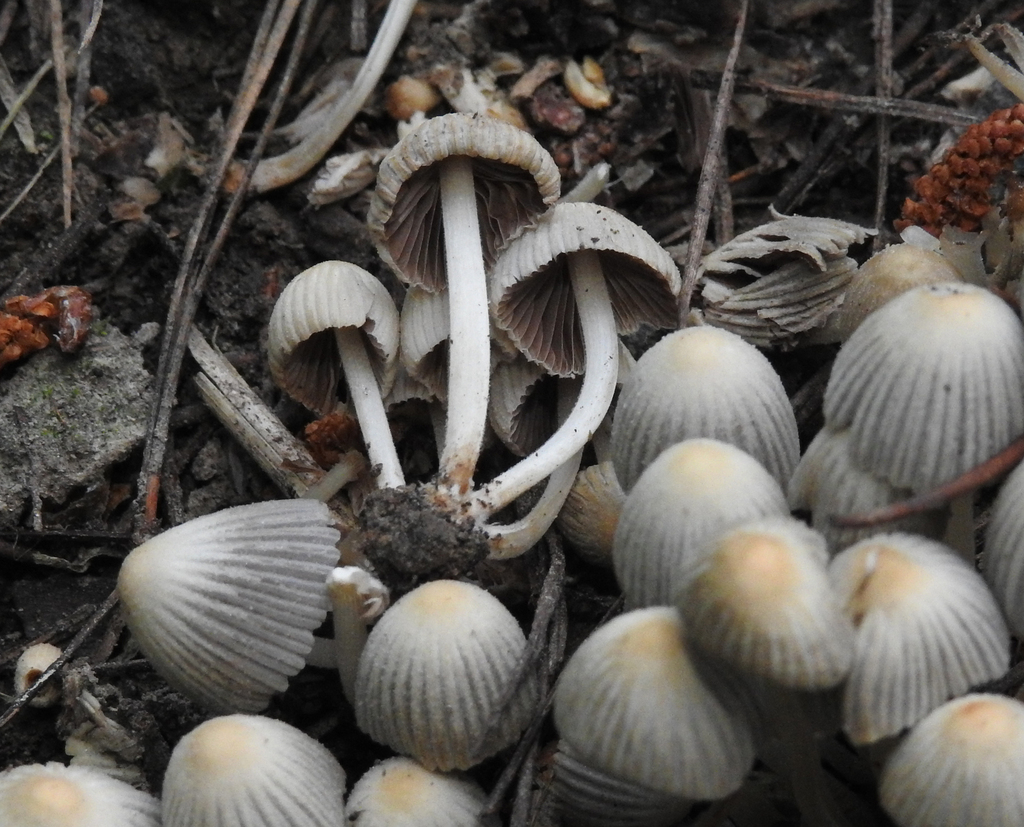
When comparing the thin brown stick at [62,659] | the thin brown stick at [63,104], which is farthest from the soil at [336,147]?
the thin brown stick at [62,659]

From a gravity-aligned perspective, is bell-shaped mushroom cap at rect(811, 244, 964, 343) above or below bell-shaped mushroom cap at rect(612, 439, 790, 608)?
above

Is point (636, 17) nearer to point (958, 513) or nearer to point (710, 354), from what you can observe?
point (710, 354)

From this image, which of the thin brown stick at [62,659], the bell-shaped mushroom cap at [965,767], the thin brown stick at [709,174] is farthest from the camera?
the thin brown stick at [709,174]

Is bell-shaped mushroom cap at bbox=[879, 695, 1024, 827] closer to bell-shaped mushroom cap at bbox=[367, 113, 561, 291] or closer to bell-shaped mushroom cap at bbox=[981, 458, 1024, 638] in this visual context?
bell-shaped mushroom cap at bbox=[981, 458, 1024, 638]

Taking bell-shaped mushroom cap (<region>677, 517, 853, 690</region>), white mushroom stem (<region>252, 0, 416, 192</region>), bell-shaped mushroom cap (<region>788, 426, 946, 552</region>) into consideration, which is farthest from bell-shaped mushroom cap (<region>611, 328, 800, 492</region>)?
white mushroom stem (<region>252, 0, 416, 192</region>)

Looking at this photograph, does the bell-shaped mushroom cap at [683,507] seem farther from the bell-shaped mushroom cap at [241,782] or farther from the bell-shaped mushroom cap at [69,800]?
the bell-shaped mushroom cap at [69,800]

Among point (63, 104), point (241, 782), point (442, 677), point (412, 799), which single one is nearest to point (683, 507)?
point (442, 677)
